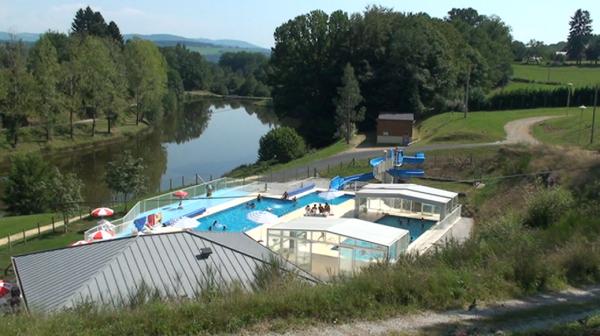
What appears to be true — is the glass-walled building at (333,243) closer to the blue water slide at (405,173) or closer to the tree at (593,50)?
the blue water slide at (405,173)


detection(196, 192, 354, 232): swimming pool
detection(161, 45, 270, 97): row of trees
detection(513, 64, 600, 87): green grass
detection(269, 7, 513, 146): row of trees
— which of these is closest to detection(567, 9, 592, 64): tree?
detection(513, 64, 600, 87): green grass

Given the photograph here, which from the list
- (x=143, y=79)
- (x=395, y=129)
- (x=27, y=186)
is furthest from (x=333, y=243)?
(x=143, y=79)

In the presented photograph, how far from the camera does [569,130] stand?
44.2m

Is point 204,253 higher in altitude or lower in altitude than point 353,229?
higher

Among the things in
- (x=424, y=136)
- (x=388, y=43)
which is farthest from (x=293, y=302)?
(x=388, y=43)

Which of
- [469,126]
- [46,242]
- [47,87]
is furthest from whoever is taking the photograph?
[47,87]

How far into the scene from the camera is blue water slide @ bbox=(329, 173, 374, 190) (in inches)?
1393

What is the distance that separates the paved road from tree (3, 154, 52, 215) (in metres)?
13.8

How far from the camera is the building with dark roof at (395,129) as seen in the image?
4978 centimetres

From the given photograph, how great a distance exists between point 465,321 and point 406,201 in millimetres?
21838

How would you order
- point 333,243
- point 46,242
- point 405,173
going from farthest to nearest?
1. point 405,173
2. point 46,242
3. point 333,243

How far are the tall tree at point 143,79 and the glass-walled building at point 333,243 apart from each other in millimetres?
57280

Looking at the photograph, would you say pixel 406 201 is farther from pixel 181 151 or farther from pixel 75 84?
pixel 75 84

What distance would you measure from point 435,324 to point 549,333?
1.38 meters
